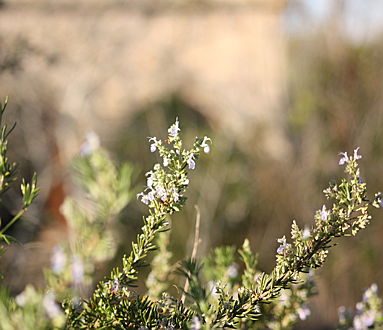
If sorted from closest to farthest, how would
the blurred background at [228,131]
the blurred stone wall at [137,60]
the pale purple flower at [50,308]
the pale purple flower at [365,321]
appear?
1. the pale purple flower at [50,308]
2. the pale purple flower at [365,321]
3. the blurred background at [228,131]
4. the blurred stone wall at [137,60]

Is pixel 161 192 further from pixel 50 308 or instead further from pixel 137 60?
pixel 137 60

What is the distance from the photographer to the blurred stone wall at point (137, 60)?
4570 millimetres

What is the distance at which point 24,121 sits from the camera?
4.80m

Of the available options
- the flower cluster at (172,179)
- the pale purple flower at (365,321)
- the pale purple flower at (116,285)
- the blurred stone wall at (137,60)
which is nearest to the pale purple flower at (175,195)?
the flower cluster at (172,179)

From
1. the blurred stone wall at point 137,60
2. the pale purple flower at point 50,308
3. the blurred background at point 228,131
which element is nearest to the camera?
the pale purple flower at point 50,308

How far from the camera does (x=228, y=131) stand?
675cm

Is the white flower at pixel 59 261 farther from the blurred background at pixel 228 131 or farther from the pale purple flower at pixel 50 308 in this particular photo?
the blurred background at pixel 228 131

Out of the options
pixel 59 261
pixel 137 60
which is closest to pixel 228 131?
pixel 137 60

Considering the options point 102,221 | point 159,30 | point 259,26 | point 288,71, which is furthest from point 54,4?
point 102,221

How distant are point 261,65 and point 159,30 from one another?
2890 millimetres

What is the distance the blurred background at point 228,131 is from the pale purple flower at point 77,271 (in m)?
2.44

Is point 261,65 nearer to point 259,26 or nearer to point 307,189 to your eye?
point 259,26

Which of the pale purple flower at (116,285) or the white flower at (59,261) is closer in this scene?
the pale purple flower at (116,285)

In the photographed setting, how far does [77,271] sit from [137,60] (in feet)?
19.1
